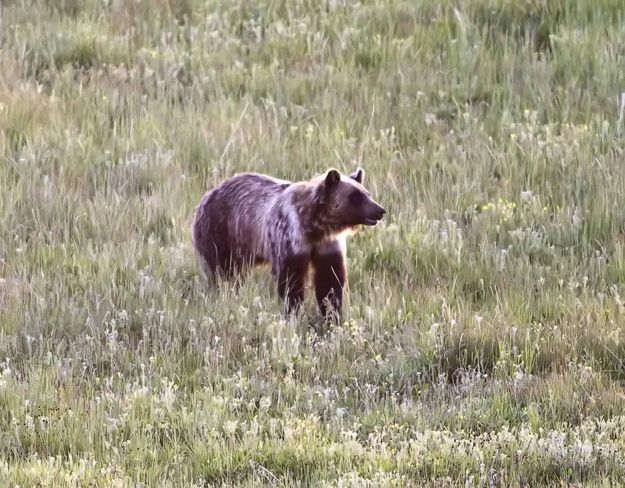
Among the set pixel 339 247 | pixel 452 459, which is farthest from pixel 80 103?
pixel 452 459

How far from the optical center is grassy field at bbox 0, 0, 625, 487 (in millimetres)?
5570

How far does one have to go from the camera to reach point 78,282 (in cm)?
769

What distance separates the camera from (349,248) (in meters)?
8.38

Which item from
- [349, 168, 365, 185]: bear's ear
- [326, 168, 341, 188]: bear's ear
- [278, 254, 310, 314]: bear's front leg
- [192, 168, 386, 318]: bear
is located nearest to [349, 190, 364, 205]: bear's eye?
[192, 168, 386, 318]: bear

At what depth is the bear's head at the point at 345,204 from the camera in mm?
7359

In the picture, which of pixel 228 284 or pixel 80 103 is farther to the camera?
pixel 80 103

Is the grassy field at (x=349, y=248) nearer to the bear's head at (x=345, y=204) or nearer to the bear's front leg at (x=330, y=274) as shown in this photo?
the bear's front leg at (x=330, y=274)

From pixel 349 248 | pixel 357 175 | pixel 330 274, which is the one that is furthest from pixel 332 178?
pixel 349 248

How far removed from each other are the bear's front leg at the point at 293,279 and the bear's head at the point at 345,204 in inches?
12.1

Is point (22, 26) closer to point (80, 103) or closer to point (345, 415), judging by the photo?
point (80, 103)

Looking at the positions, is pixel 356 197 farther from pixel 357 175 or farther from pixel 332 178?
pixel 357 175

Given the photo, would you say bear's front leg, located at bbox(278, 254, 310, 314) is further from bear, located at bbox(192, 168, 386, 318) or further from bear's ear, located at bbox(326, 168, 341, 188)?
bear's ear, located at bbox(326, 168, 341, 188)

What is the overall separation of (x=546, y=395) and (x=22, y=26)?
820 cm

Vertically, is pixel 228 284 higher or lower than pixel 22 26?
lower
